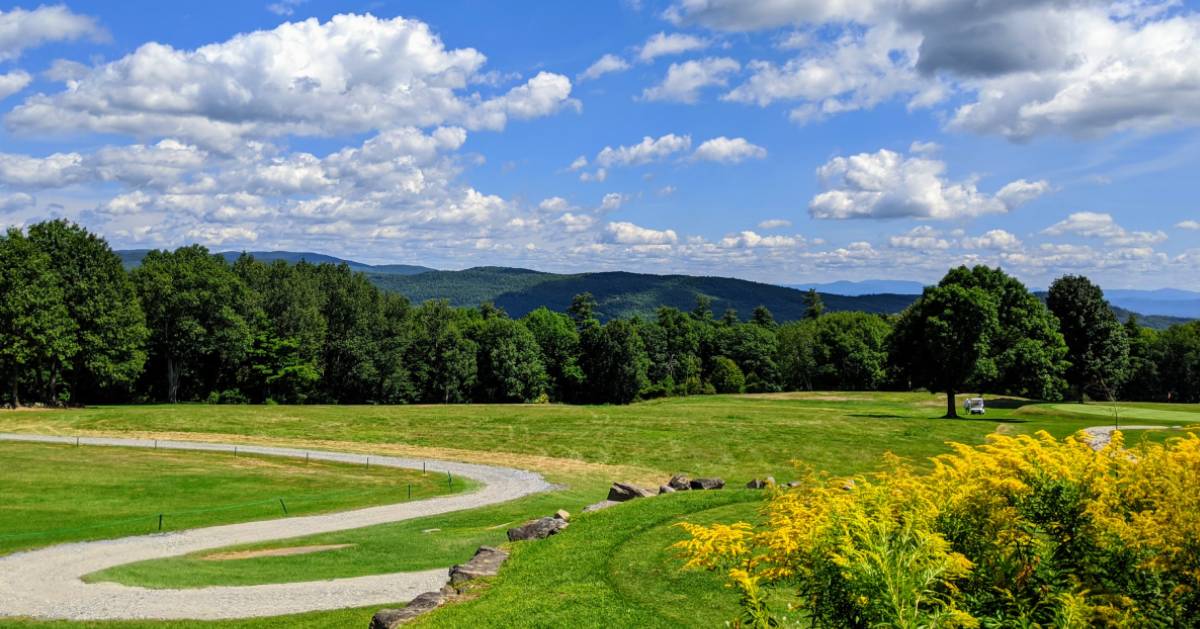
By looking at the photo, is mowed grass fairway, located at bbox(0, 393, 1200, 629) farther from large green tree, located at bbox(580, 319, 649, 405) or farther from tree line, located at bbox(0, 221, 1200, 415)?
large green tree, located at bbox(580, 319, 649, 405)

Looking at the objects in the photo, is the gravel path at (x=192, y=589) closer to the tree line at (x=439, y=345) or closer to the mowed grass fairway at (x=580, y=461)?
the mowed grass fairway at (x=580, y=461)

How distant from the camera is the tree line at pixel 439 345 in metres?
64.2

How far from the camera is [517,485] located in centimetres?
4000

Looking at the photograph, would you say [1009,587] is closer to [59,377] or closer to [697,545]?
[697,545]

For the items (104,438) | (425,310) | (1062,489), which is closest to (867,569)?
(1062,489)

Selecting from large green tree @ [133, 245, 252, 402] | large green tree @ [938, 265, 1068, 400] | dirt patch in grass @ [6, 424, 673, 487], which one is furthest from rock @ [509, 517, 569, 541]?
large green tree @ [133, 245, 252, 402]

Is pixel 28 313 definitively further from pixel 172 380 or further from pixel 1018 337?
pixel 1018 337

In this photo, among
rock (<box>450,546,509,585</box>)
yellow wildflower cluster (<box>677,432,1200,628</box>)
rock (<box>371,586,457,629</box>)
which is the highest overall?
yellow wildflower cluster (<box>677,432,1200,628</box>)

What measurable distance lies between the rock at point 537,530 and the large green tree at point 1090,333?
77.6m

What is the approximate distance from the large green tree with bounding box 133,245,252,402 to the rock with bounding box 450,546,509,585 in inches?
3133

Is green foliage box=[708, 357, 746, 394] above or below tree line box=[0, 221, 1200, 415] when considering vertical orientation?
below

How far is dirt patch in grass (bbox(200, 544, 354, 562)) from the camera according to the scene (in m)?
25.5

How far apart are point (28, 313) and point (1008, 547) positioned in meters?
85.0

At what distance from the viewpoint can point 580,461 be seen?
47.9 m
